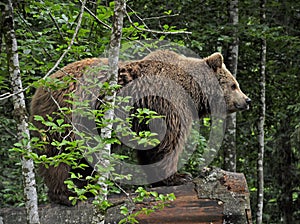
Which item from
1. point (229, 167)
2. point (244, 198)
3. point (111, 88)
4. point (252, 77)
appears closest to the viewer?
point (111, 88)

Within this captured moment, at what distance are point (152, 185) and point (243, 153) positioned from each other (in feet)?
16.6

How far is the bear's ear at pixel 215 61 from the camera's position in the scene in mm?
6230

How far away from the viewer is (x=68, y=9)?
541 centimetres

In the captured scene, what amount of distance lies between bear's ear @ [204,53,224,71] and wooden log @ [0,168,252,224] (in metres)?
2.19

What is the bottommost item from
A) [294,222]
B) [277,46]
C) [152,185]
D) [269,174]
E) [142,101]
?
[294,222]

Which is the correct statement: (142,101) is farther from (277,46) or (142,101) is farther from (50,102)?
(277,46)

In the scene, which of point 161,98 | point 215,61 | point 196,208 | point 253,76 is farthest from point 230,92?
point 253,76

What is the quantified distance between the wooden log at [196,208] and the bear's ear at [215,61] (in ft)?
7.19

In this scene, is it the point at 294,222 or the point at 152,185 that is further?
the point at 294,222

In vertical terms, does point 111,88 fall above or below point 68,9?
below

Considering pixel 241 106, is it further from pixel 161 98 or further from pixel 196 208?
pixel 196 208

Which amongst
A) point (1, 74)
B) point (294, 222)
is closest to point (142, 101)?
point (1, 74)

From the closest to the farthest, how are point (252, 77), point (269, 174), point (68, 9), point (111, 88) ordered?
1. point (111, 88)
2. point (68, 9)
3. point (252, 77)
4. point (269, 174)

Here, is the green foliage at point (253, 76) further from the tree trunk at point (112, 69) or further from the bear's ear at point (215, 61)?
the tree trunk at point (112, 69)
